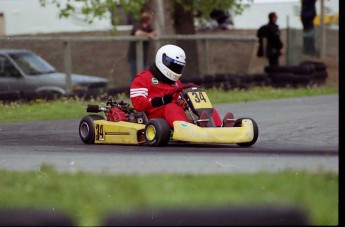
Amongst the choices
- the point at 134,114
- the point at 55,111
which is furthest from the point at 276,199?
the point at 55,111

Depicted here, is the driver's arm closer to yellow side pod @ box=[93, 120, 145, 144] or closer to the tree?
yellow side pod @ box=[93, 120, 145, 144]

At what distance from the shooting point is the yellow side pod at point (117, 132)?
9.47m

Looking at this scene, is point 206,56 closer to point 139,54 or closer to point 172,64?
point 139,54

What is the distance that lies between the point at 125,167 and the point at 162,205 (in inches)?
85.3

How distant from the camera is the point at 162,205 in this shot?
4.21 metres

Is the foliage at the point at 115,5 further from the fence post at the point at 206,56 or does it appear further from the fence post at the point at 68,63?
the fence post at the point at 68,63

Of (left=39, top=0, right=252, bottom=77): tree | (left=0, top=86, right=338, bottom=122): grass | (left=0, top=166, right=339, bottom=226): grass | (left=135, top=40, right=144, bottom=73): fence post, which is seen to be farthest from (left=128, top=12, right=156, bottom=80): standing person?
(left=0, top=166, right=339, bottom=226): grass

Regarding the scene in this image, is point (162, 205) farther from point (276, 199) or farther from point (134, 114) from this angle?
point (134, 114)

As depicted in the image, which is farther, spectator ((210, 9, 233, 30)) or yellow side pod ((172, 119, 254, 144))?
spectator ((210, 9, 233, 30))

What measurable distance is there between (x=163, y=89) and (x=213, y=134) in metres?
0.87

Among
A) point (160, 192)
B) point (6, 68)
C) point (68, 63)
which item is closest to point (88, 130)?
point (6, 68)

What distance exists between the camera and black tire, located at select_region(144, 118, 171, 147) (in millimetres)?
9099

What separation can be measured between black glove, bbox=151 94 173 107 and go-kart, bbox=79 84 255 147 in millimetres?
108

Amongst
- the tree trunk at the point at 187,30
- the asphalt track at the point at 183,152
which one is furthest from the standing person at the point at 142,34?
the asphalt track at the point at 183,152
